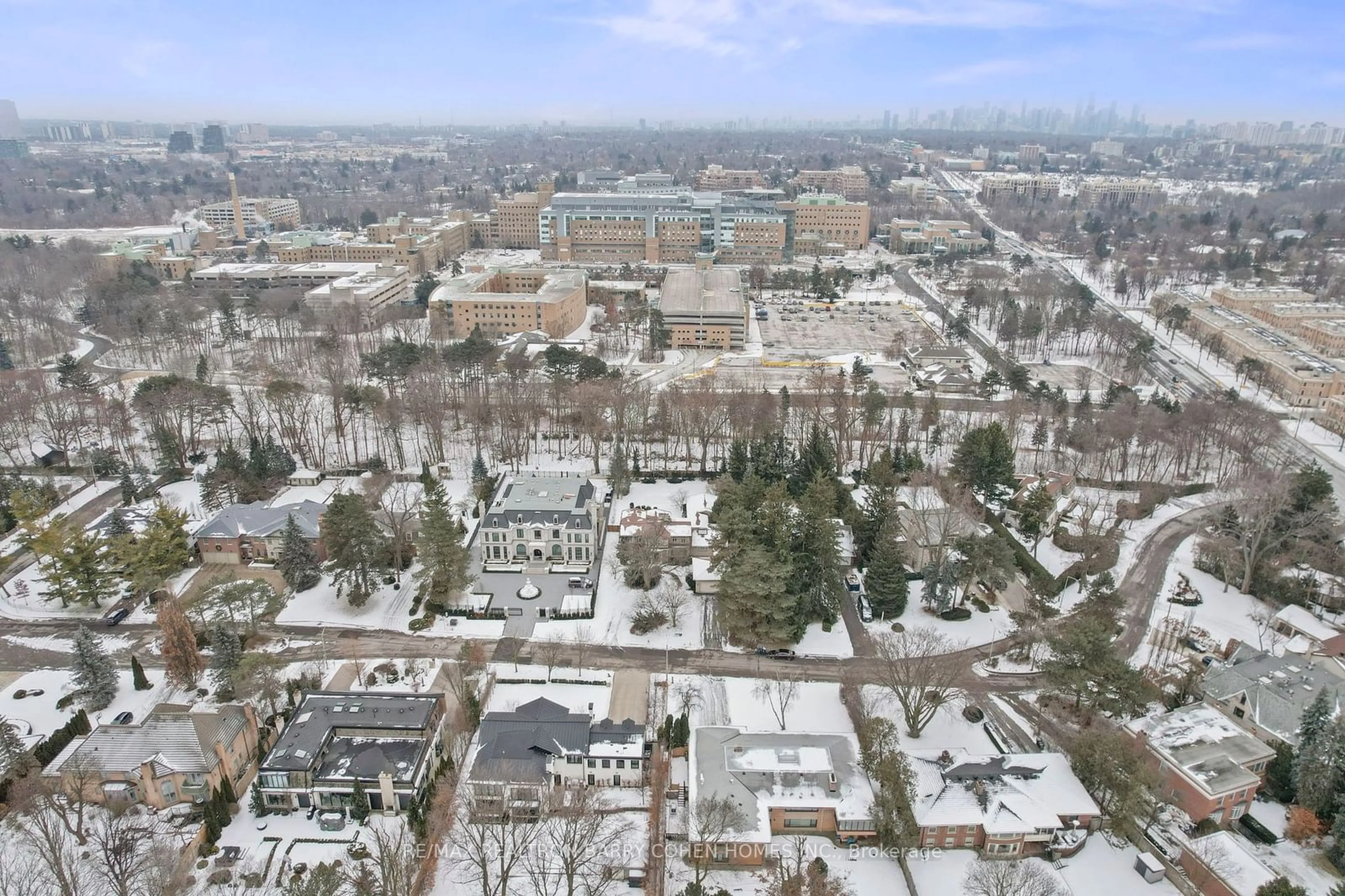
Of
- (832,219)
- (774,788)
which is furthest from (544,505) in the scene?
(832,219)

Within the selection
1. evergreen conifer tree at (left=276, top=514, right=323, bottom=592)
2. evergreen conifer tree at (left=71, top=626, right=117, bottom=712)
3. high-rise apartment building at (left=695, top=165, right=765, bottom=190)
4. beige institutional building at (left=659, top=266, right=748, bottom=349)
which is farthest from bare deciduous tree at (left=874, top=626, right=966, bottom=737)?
high-rise apartment building at (left=695, top=165, right=765, bottom=190)

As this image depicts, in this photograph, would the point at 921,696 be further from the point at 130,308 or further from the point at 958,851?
the point at 130,308

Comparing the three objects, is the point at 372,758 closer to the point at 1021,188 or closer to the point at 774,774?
the point at 774,774

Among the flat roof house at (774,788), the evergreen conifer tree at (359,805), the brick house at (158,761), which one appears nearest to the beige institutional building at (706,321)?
the flat roof house at (774,788)

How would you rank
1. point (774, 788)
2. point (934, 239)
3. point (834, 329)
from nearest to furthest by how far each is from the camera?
point (774, 788), point (834, 329), point (934, 239)

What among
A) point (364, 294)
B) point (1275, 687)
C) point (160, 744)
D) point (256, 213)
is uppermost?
point (256, 213)

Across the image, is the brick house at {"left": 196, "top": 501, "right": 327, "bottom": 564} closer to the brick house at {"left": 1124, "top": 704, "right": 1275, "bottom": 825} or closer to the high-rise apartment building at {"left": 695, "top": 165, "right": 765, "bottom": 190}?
the brick house at {"left": 1124, "top": 704, "right": 1275, "bottom": 825}

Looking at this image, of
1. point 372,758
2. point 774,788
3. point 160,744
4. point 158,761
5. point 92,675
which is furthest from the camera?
point 92,675
